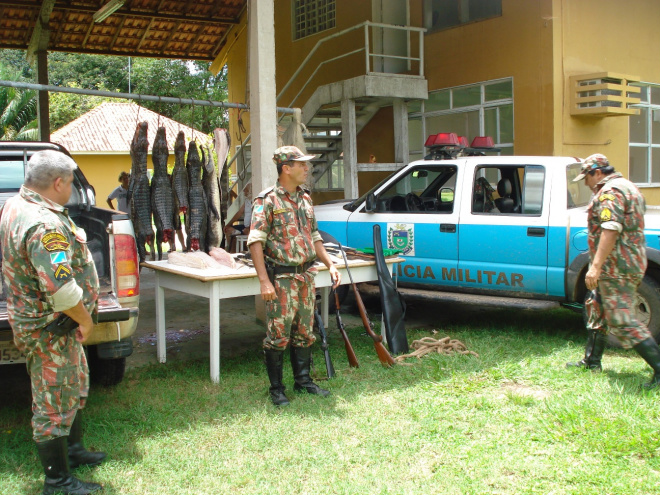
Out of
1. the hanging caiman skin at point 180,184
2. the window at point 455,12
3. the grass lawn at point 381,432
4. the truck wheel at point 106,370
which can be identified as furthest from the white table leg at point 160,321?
the window at point 455,12

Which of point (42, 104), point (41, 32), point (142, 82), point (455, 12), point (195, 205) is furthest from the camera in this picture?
point (142, 82)

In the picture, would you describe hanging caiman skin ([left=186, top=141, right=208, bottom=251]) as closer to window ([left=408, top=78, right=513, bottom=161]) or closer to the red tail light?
the red tail light

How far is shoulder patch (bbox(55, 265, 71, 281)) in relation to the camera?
10.5 feet

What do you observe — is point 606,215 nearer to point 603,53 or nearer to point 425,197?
point 425,197

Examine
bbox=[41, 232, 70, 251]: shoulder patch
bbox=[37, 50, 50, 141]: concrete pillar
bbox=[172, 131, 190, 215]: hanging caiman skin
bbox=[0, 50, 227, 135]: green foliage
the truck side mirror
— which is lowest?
bbox=[41, 232, 70, 251]: shoulder patch

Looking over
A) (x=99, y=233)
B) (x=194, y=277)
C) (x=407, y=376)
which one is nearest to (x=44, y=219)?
(x=99, y=233)

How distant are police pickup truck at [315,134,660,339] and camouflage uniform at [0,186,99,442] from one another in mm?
4311

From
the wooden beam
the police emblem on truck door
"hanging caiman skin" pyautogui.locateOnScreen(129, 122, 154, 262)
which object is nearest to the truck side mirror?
the police emblem on truck door

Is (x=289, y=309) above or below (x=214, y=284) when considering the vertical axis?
below

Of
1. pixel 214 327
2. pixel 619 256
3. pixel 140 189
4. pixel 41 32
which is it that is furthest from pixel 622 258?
pixel 41 32

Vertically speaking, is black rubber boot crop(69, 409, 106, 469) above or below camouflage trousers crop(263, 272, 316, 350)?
below

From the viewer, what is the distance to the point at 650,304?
5.99 m

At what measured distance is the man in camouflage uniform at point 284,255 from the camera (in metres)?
4.79

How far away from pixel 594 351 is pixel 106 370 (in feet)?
12.8
